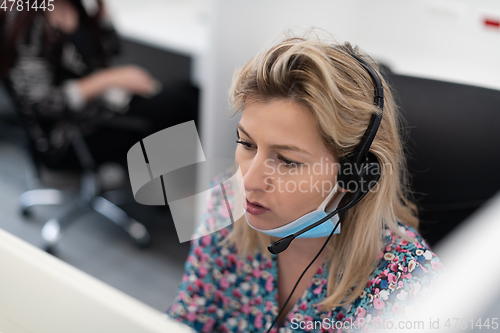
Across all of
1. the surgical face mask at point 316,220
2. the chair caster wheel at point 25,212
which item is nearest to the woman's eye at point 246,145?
the surgical face mask at point 316,220

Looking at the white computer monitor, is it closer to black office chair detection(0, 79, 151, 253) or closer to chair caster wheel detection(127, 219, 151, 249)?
black office chair detection(0, 79, 151, 253)

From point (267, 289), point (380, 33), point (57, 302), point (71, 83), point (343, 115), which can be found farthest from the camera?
point (380, 33)

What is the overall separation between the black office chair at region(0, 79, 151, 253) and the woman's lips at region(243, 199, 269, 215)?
3.11 feet

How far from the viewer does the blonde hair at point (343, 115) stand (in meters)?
0.60

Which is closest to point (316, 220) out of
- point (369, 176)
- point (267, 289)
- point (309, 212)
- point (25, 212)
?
point (309, 212)

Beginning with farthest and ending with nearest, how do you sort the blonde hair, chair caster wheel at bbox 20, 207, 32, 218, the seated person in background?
chair caster wheel at bbox 20, 207, 32, 218, the seated person in background, the blonde hair

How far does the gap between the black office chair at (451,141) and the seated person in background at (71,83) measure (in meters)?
0.77

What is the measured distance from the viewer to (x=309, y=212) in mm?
688

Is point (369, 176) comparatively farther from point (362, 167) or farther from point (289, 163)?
point (289, 163)

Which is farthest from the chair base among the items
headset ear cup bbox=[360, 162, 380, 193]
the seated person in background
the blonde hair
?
headset ear cup bbox=[360, 162, 380, 193]

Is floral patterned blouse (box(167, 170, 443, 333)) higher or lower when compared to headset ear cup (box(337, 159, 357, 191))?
lower

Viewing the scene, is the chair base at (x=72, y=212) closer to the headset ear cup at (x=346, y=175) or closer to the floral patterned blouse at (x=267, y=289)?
the floral patterned blouse at (x=267, y=289)

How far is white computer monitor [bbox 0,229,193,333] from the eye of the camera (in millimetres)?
352

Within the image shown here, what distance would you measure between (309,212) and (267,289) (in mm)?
239
